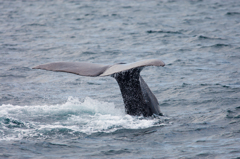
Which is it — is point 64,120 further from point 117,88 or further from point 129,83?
point 117,88

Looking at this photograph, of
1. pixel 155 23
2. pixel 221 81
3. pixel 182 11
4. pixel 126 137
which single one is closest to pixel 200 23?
pixel 155 23

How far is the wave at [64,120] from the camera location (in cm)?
722

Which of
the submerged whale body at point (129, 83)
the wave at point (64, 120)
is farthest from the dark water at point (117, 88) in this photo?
the submerged whale body at point (129, 83)

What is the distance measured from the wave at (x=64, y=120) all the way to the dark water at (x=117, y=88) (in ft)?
0.07

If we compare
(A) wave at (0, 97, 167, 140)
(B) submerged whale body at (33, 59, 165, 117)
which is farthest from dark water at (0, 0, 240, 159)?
(B) submerged whale body at (33, 59, 165, 117)

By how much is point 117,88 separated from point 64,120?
3.54 meters

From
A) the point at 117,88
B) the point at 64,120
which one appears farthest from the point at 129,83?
the point at 117,88

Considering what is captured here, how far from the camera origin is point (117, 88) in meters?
11.2

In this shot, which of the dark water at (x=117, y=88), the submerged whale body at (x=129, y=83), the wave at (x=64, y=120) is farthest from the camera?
the wave at (x=64, y=120)

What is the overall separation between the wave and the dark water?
0.07ft

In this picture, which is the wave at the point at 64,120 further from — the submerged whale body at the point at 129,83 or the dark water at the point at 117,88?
the submerged whale body at the point at 129,83

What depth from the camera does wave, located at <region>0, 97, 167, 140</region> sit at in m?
7.22

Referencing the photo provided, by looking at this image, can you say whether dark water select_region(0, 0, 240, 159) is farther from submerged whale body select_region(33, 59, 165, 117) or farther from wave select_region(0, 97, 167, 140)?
submerged whale body select_region(33, 59, 165, 117)

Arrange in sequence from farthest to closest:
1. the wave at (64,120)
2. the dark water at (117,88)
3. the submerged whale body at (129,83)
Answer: the wave at (64,120) < the submerged whale body at (129,83) < the dark water at (117,88)
